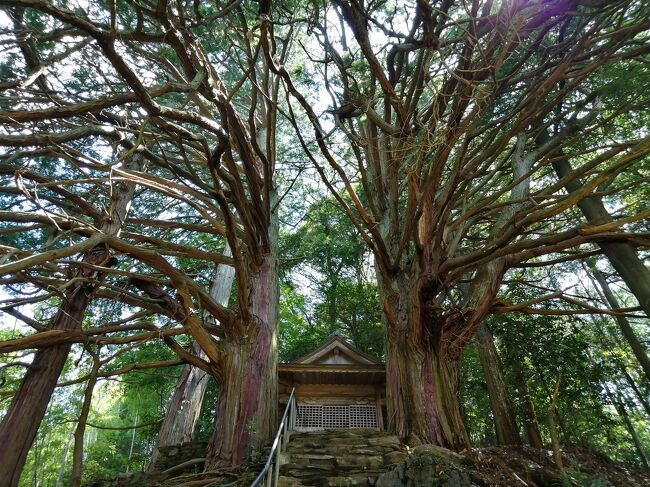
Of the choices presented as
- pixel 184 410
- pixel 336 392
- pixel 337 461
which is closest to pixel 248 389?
pixel 337 461

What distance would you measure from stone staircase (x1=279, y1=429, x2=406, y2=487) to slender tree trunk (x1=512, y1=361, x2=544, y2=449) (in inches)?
175

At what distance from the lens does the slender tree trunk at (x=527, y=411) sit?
7.75 metres

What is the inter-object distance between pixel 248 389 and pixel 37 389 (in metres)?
2.50

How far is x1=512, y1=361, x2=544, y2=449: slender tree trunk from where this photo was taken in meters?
7.75

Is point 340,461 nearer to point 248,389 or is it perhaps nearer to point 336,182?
point 248,389

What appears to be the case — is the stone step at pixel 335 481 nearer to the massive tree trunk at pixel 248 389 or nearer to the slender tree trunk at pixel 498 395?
the massive tree trunk at pixel 248 389

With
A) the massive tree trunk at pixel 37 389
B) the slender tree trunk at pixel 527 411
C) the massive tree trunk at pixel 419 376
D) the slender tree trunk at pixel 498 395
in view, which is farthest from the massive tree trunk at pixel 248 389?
the slender tree trunk at pixel 527 411

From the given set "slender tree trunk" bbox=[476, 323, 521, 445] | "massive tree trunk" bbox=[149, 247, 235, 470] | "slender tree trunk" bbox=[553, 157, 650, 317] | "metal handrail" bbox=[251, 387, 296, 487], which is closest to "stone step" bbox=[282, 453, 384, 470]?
"metal handrail" bbox=[251, 387, 296, 487]

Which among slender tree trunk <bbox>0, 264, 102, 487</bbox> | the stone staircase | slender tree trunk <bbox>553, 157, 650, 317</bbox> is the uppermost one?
slender tree trunk <bbox>553, 157, 650, 317</bbox>

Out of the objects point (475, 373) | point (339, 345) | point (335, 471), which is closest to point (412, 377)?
point (335, 471)

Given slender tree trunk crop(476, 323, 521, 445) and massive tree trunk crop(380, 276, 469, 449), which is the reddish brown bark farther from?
slender tree trunk crop(476, 323, 521, 445)

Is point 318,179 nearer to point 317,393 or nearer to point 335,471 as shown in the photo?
point 317,393

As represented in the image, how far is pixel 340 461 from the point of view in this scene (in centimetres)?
466

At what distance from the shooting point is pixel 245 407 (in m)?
4.82
